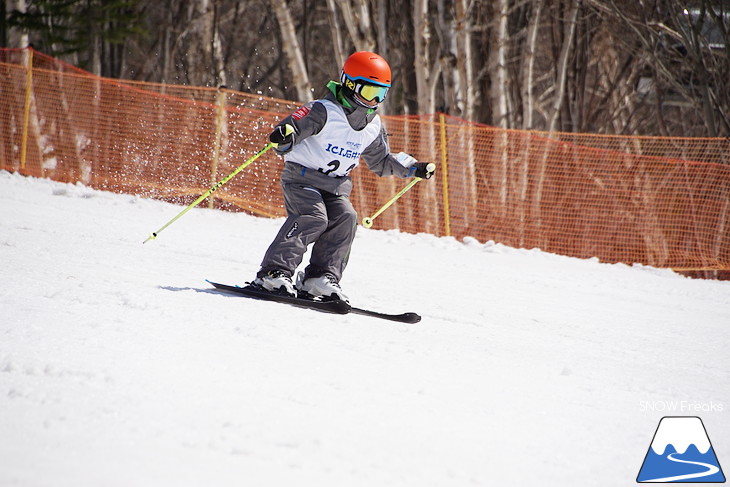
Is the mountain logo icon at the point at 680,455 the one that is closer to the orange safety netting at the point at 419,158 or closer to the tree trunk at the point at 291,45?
the orange safety netting at the point at 419,158

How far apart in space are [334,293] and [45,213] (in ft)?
14.3

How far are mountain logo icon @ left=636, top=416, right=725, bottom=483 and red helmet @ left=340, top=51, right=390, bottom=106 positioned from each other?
2.64 meters

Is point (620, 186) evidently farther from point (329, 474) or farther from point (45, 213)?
point (329, 474)

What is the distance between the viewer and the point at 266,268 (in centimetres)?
496

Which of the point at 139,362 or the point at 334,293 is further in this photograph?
the point at 334,293

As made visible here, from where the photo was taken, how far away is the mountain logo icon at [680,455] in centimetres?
285

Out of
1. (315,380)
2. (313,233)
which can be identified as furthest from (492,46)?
(315,380)

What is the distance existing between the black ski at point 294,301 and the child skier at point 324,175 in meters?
0.07

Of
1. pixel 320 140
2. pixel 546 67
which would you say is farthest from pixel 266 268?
pixel 546 67

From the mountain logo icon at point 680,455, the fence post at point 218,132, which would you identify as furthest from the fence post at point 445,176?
the mountain logo icon at point 680,455

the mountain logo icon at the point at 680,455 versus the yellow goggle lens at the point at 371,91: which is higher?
the yellow goggle lens at the point at 371,91

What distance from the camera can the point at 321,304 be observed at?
4820mm

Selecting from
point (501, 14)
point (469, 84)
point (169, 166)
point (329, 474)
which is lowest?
point (329, 474)

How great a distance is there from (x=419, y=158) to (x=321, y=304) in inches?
240
